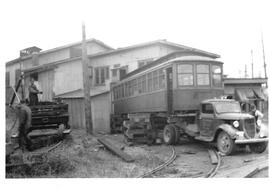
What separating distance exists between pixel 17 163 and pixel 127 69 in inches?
513

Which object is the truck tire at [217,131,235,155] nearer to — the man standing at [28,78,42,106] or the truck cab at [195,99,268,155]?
the truck cab at [195,99,268,155]

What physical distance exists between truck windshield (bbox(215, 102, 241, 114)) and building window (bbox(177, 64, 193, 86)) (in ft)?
4.85

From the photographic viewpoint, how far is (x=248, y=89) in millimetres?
10844

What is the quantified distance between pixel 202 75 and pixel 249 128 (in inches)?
105

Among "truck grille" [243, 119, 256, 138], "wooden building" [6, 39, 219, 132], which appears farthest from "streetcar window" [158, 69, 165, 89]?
"wooden building" [6, 39, 219, 132]

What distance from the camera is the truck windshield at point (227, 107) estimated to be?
935cm

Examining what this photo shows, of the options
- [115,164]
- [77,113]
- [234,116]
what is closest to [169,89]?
[234,116]

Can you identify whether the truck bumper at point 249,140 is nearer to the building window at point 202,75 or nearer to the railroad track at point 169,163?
the railroad track at point 169,163

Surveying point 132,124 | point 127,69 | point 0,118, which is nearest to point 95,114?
point 127,69

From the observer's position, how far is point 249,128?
8758 mm

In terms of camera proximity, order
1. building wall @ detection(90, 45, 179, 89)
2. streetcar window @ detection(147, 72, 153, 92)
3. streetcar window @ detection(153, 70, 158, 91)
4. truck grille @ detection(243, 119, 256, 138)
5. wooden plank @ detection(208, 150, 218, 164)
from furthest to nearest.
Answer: building wall @ detection(90, 45, 179, 89) < streetcar window @ detection(147, 72, 153, 92) < streetcar window @ detection(153, 70, 158, 91) < truck grille @ detection(243, 119, 256, 138) < wooden plank @ detection(208, 150, 218, 164)

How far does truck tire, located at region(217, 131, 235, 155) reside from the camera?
27.8 feet

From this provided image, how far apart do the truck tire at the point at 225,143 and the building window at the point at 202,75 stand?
222 cm

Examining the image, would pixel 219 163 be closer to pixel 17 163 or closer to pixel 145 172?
pixel 145 172
